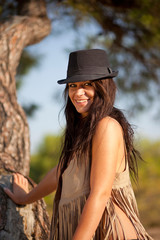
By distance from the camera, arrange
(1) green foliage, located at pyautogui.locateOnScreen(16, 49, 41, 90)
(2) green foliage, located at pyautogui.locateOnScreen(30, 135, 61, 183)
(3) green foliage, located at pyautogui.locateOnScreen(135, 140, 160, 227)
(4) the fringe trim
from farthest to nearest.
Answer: (2) green foliage, located at pyautogui.locateOnScreen(30, 135, 61, 183), (3) green foliage, located at pyautogui.locateOnScreen(135, 140, 160, 227), (1) green foliage, located at pyautogui.locateOnScreen(16, 49, 41, 90), (4) the fringe trim

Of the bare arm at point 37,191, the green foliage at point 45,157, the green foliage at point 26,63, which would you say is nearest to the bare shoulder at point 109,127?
the bare arm at point 37,191

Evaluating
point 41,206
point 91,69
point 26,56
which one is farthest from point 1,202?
point 26,56

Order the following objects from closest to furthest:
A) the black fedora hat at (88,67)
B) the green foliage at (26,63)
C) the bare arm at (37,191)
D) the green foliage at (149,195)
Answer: the black fedora hat at (88,67) < the bare arm at (37,191) < the green foliage at (26,63) < the green foliage at (149,195)

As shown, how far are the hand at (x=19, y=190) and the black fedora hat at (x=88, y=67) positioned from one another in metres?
0.91

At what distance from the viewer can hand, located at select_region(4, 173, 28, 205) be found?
2.55 metres

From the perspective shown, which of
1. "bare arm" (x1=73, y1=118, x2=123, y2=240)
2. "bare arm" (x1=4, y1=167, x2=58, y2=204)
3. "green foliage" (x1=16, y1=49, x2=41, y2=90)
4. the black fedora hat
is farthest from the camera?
"green foliage" (x1=16, y1=49, x2=41, y2=90)

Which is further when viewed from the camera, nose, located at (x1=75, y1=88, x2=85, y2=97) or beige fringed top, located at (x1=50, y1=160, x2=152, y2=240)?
nose, located at (x1=75, y1=88, x2=85, y2=97)

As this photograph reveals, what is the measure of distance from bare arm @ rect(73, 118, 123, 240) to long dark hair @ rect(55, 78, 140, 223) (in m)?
0.08

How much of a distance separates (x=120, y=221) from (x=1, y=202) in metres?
0.99

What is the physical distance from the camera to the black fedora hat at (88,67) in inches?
79.2

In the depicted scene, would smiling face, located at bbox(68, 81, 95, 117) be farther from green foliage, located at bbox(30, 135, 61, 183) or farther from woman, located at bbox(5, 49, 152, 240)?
green foliage, located at bbox(30, 135, 61, 183)

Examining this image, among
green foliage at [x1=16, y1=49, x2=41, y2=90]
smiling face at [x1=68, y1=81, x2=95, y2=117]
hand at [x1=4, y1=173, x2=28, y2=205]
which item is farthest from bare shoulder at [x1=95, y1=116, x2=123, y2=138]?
green foliage at [x1=16, y1=49, x2=41, y2=90]

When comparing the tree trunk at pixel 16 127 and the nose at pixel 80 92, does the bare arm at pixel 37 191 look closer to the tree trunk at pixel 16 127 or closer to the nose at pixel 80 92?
the tree trunk at pixel 16 127

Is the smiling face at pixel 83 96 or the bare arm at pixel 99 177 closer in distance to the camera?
the bare arm at pixel 99 177
